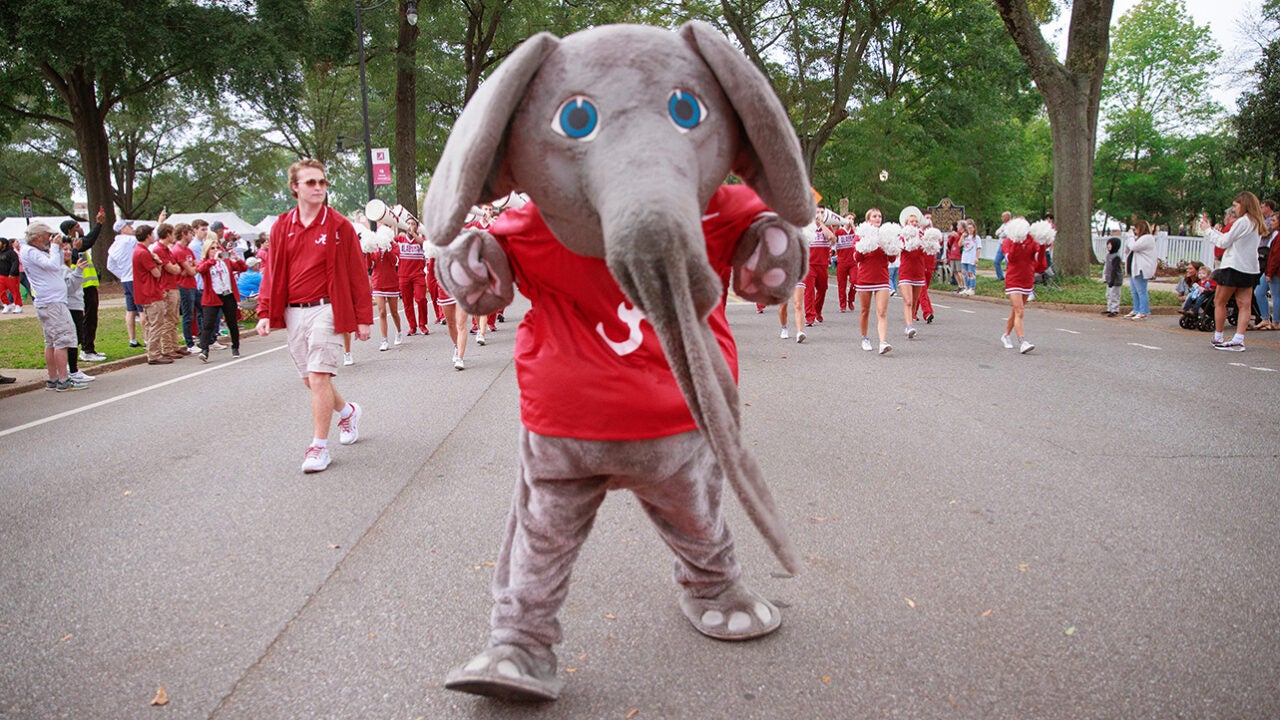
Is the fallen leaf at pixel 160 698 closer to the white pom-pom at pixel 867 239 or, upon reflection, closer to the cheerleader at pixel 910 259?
the white pom-pom at pixel 867 239

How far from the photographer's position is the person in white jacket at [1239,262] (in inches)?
389

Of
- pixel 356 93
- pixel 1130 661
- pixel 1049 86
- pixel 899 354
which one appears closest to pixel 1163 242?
pixel 1049 86

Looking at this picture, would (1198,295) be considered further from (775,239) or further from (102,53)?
(102,53)

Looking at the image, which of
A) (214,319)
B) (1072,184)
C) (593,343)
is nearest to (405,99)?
(214,319)

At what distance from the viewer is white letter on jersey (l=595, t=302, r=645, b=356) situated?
2422mm

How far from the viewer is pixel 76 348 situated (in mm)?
10297

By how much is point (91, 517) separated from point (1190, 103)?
57.7 m

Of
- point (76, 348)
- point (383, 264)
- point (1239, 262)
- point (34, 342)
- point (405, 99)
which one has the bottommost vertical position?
point (34, 342)

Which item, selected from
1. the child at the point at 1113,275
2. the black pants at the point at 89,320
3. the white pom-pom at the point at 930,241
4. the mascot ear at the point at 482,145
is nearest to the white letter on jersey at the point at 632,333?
the mascot ear at the point at 482,145

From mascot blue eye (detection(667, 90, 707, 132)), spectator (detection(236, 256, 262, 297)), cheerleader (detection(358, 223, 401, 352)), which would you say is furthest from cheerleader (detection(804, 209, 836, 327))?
spectator (detection(236, 256, 262, 297))

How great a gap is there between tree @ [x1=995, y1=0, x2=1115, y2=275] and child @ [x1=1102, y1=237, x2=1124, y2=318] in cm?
439

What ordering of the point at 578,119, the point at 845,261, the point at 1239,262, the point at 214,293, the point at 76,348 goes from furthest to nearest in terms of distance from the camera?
the point at 845,261 → the point at 214,293 → the point at 76,348 → the point at 1239,262 → the point at 578,119

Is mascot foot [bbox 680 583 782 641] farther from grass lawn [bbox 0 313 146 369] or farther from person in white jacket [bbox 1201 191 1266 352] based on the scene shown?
grass lawn [bbox 0 313 146 369]

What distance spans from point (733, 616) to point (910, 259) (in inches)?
378
